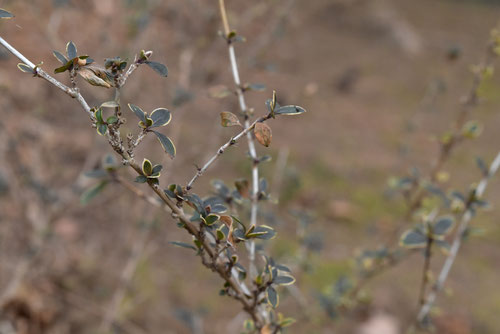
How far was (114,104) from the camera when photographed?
1.57 ft

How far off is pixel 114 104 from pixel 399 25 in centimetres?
750

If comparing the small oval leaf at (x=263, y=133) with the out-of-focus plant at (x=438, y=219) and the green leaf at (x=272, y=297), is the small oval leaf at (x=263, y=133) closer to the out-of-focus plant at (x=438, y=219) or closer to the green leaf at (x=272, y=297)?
the green leaf at (x=272, y=297)

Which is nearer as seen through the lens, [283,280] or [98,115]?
[98,115]

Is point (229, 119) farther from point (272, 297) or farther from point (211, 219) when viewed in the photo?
point (272, 297)

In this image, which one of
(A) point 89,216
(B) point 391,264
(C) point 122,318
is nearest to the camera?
(B) point 391,264

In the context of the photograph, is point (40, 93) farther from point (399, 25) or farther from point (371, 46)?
point (399, 25)

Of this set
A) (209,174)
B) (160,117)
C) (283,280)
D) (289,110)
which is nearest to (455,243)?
(283,280)

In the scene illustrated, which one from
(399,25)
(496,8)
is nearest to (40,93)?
(399,25)

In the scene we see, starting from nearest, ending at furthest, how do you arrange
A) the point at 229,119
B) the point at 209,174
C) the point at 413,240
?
1. the point at 229,119
2. the point at 413,240
3. the point at 209,174

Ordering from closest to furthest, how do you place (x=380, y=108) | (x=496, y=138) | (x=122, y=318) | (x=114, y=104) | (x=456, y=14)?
(x=114, y=104) < (x=122, y=318) < (x=496, y=138) < (x=380, y=108) < (x=456, y=14)

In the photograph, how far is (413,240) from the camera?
81 centimetres

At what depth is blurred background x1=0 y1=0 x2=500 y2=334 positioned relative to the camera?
1778mm

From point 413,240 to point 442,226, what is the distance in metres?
0.07

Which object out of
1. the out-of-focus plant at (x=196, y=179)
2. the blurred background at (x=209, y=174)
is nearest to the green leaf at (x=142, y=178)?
the out-of-focus plant at (x=196, y=179)
